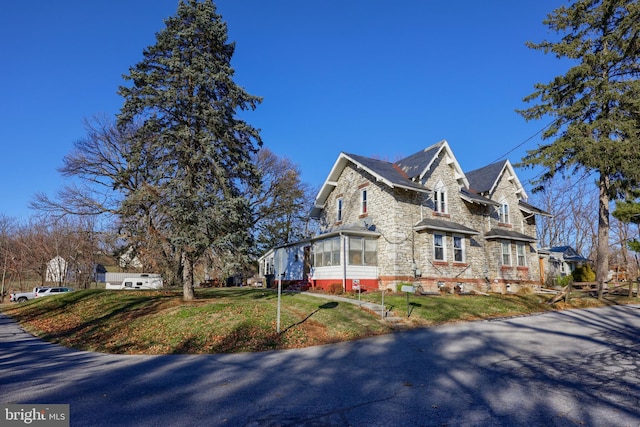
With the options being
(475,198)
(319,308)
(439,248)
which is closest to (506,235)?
(475,198)

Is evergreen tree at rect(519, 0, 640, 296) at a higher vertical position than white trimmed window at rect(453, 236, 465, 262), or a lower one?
higher

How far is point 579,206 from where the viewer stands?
49406 millimetres

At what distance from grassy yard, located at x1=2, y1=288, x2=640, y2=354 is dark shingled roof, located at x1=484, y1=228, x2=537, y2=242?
264 inches

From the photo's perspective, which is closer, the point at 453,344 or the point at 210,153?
the point at 453,344

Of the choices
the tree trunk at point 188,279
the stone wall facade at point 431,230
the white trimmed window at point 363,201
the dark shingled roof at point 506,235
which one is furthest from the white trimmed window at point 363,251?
the tree trunk at point 188,279

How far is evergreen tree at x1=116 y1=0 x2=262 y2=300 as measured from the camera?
51.3 ft

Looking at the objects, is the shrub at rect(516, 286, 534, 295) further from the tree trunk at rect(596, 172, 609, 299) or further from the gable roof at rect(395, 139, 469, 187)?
the gable roof at rect(395, 139, 469, 187)

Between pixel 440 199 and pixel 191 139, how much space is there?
16060 millimetres

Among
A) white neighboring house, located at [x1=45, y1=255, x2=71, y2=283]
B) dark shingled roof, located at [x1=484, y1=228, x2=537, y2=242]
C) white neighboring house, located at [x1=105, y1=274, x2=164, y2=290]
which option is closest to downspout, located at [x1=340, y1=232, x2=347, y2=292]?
dark shingled roof, located at [x1=484, y1=228, x2=537, y2=242]

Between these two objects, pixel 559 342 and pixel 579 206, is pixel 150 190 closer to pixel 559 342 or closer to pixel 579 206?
pixel 559 342

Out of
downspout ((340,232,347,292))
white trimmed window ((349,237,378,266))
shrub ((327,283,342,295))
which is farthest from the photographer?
white trimmed window ((349,237,378,266))

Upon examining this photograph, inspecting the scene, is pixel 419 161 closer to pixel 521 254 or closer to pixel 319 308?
pixel 521 254

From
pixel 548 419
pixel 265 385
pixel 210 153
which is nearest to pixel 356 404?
pixel 265 385

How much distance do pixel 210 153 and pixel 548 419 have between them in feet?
47.8
